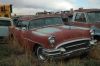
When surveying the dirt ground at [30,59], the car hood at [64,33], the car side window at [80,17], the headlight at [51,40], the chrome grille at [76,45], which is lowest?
the dirt ground at [30,59]

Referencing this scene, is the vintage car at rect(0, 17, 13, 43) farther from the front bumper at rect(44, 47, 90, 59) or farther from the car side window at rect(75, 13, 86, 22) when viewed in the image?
the front bumper at rect(44, 47, 90, 59)

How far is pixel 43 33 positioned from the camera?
35.4 ft

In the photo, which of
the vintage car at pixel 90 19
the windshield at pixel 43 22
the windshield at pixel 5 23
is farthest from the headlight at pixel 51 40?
the windshield at pixel 5 23

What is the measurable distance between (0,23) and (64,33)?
24.8 feet

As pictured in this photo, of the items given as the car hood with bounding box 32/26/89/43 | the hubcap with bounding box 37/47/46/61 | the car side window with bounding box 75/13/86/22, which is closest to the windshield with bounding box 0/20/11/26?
the car side window with bounding box 75/13/86/22

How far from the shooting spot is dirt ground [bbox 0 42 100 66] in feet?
31.3

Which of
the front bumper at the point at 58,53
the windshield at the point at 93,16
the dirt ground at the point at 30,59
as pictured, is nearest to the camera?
the dirt ground at the point at 30,59

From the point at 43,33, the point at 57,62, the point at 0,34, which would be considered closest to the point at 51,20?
the point at 43,33

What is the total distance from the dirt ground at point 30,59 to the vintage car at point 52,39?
12.1 inches

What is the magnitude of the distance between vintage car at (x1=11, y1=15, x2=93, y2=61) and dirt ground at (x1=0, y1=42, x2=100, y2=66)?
308 mm

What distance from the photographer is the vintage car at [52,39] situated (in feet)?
33.3

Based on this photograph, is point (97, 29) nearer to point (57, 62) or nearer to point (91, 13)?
point (91, 13)

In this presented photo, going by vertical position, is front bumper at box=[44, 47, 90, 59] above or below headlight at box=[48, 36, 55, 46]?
below

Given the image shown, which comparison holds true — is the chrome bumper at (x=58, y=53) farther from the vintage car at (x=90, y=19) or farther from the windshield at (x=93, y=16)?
the windshield at (x=93, y=16)
